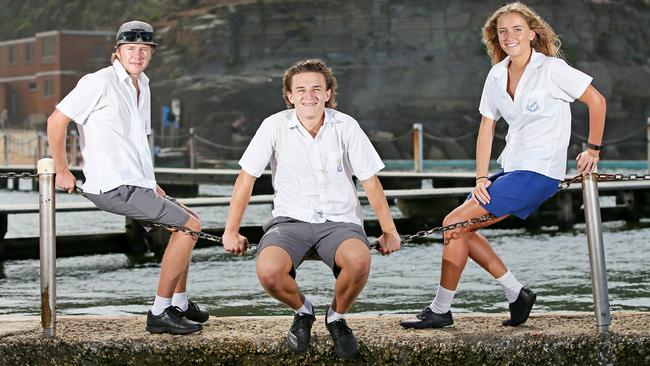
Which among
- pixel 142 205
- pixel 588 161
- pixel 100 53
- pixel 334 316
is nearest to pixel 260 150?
pixel 142 205

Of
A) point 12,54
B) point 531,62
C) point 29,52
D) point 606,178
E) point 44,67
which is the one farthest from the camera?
point 12,54

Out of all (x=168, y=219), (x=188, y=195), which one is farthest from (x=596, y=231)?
(x=188, y=195)

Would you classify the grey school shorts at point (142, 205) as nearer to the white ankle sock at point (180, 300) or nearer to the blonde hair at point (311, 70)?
the white ankle sock at point (180, 300)

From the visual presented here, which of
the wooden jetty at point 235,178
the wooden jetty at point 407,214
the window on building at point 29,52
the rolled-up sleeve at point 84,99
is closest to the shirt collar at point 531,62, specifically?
the rolled-up sleeve at point 84,99

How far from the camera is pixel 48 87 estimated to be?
81500 mm

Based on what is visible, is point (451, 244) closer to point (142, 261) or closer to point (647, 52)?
point (142, 261)

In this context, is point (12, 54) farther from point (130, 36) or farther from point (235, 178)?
point (130, 36)

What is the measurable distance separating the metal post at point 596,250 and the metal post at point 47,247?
2.32m

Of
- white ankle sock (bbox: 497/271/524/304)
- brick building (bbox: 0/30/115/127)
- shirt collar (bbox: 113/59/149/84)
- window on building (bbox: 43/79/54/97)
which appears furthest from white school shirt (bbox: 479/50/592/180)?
window on building (bbox: 43/79/54/97)

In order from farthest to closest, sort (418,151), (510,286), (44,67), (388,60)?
(388,60) < (44,67) < (418,151) < (510,286)

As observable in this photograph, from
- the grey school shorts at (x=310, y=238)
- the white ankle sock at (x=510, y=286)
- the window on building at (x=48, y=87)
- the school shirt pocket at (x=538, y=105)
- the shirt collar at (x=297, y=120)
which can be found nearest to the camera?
the grey school shorts at (x=310, y=238)

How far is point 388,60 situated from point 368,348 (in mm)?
79287

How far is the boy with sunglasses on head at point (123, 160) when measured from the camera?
209 inches

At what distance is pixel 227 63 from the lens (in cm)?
8631
